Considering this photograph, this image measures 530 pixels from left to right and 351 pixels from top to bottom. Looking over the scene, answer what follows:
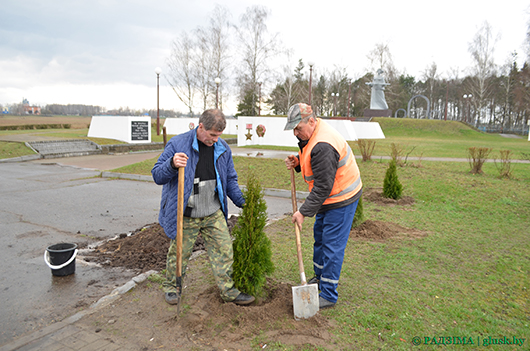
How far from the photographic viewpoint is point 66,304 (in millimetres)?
3801

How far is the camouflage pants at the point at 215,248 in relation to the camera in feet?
11.7

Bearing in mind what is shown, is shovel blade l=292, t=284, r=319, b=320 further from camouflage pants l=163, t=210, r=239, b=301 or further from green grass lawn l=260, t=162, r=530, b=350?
camouflage pants l=163, t=210, r=239, b=301

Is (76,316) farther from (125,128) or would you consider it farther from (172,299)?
(125,128)

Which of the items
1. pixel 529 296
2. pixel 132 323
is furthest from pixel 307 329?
pixel 529 296

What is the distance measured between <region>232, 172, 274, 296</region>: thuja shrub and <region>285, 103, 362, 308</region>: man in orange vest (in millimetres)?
397

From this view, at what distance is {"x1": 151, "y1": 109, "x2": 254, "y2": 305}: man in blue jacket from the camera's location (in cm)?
340

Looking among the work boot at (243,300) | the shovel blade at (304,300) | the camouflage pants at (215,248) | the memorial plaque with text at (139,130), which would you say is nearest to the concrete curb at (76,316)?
the camouflage pants at (215,248)

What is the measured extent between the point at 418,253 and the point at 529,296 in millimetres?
1532

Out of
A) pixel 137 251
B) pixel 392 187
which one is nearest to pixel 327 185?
pixel 137 251

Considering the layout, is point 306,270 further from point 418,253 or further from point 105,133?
point 105,133

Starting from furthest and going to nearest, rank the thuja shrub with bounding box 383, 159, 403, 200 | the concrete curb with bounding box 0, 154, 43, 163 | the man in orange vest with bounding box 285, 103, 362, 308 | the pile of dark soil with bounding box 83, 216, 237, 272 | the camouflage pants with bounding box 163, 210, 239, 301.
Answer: the concrete curb with bounding box 0, 154, 43, 163 → the thuja shrub with bounding box 383, 159, 403, 200 → the pile of dark soil with bounding box 83, 216, 237, 272 → the camouflage pants with bounding box 163, 210, 239, 301 → the man in orange vest with bounding box 285, 103, 362, 308

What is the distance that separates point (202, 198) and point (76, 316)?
5.48ft

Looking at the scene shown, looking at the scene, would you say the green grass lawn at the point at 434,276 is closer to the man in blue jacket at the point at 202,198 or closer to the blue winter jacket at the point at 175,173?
the man in blue jacket at the point at 202,198

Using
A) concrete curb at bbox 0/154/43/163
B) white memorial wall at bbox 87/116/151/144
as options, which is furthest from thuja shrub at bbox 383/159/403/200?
white memorial wall at bbox 87/116/151/144
